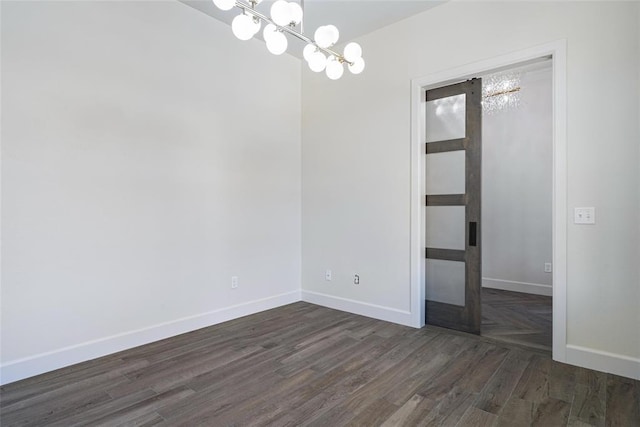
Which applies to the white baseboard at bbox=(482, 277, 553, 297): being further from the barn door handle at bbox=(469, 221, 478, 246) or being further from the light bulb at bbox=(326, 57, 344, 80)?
the light bulb at bbox=(326, 57, 344, 80)

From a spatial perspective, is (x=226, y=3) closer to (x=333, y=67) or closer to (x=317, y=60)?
(x=317, y=60)

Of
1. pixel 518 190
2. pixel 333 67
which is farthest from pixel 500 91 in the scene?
pixel 333 67

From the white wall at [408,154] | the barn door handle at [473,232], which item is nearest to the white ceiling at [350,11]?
the white wall at [408,154]

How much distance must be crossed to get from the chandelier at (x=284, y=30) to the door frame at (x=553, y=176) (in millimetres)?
1243

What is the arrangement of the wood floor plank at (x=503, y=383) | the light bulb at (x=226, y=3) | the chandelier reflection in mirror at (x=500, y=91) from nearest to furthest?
the light bulb at (x=226, y=3), the wood floor plank at (x=503, y=383), the chandelier reflection in mirror at (x=500, y=91)

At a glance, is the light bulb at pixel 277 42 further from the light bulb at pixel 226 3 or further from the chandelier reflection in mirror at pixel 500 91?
the chandelier reflection in mirror at pixel 500 91

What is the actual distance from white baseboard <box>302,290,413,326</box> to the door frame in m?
0.14

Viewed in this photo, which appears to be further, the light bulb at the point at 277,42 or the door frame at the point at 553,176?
the door frame at the point at 553,176

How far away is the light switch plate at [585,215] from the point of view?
2567 mm

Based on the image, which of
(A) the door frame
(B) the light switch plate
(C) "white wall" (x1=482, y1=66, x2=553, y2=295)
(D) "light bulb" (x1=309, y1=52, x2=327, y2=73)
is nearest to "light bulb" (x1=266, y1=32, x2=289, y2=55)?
(D) "light bulb" (x1=309, y1=52, x2=327, y2=73)

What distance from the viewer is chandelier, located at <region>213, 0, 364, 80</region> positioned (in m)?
1.90

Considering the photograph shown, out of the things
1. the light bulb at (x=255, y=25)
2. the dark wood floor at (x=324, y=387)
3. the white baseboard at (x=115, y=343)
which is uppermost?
the light bulb at (x=255, y=25)

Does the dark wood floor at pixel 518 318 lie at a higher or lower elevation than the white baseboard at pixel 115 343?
lower

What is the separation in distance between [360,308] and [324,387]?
65.9 inches
